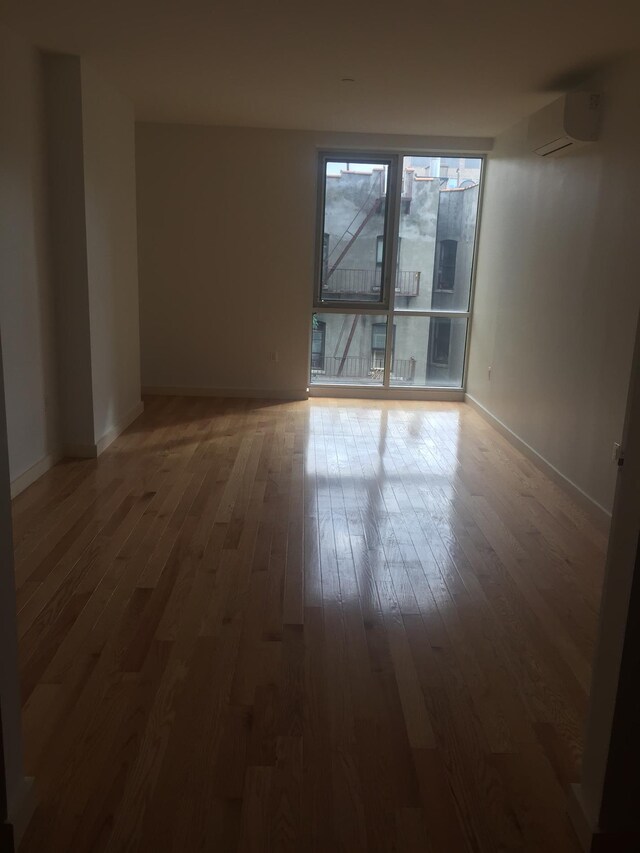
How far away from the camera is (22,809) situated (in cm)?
167

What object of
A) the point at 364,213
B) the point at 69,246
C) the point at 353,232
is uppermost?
the point at 364,213

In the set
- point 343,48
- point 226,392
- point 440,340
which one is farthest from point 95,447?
point 440,340

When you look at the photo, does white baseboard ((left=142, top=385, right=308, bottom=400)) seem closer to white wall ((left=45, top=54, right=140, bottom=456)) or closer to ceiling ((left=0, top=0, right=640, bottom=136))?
white wall ((left=45, top=54, right=140, bottom=456))

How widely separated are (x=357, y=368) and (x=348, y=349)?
229 mm

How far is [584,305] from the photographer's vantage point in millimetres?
4270

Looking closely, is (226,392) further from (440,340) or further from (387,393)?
(440,340)

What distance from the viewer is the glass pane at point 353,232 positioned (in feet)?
22.5

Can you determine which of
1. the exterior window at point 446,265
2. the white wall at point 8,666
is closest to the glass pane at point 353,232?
the exterior window at point 446,265

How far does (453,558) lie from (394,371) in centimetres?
416

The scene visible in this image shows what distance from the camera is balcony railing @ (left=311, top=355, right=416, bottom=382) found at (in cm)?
730

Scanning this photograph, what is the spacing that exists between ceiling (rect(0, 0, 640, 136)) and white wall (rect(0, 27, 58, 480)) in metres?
0.32

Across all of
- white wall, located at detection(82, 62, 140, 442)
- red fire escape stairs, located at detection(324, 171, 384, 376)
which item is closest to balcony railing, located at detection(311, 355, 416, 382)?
red fire escape stairs, located at detection(324, 171, 384, 376)

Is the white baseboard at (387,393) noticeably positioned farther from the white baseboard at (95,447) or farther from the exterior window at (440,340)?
the white baseboard at (95,447)

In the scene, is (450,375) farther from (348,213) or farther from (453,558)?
(453,558)
